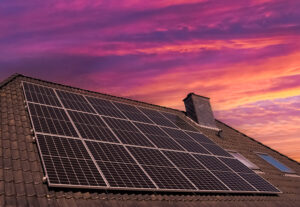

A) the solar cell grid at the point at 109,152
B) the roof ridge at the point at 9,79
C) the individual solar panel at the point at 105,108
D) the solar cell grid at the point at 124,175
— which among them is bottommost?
the solar cell grid at the point at 124,175

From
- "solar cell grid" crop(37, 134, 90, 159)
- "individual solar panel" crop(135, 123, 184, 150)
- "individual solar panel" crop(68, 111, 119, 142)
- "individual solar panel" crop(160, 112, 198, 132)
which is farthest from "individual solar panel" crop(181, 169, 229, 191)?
"individual solar panel" crop(160, 112, 198, 132)

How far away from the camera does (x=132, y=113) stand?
17.6m

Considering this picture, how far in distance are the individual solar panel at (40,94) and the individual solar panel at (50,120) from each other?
791mm

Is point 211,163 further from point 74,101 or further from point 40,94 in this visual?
point 40,94

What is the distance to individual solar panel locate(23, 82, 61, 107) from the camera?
45.8ft

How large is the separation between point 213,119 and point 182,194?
43.7 feet

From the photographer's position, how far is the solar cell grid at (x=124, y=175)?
976 centimetres

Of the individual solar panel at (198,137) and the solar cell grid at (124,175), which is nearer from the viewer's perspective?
the solar cell grid at (124,175)

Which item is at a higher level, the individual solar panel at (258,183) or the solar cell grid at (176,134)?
the solar cell grid at (176,134)

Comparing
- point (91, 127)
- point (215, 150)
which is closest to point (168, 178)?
point (91, 127)

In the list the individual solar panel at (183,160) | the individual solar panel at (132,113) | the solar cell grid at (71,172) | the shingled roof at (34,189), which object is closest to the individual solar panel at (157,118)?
the individual solar panel at (132,113)

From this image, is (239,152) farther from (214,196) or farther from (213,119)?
(214,196)

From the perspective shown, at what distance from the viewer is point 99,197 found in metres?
9.05

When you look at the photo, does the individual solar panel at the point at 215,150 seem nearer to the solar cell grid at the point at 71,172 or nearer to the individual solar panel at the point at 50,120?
the individual solar panel at the point at 50,120
